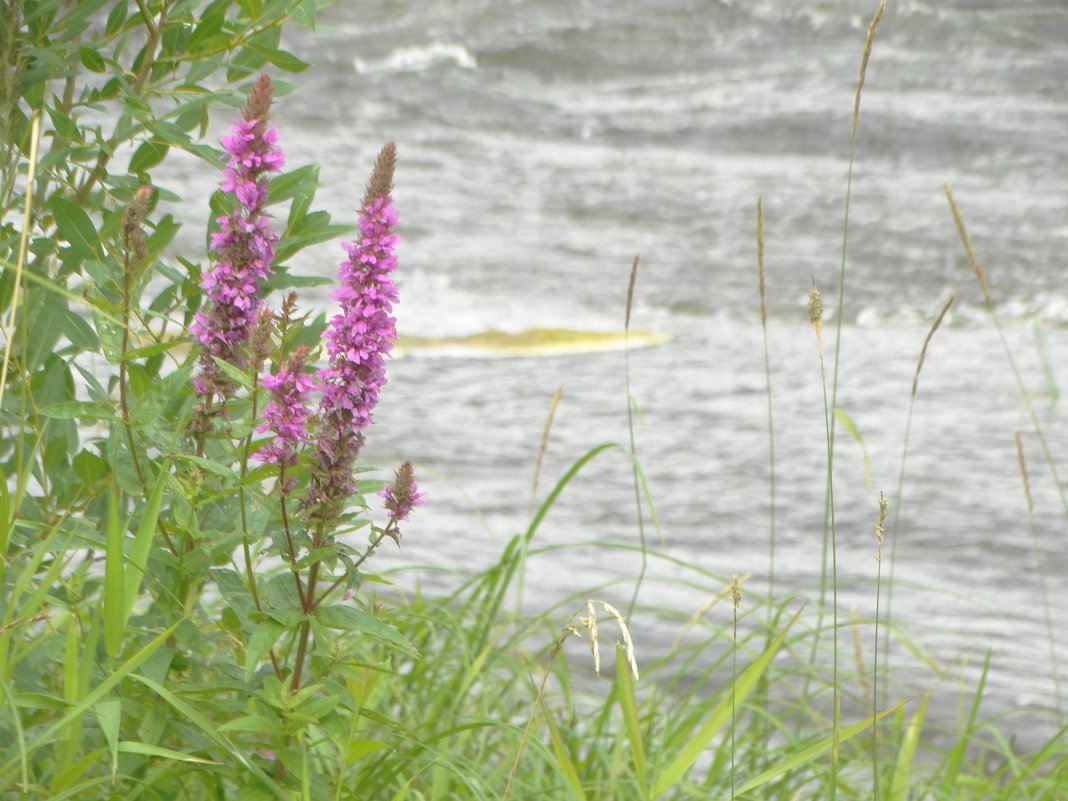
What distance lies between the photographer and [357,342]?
3.64 ft

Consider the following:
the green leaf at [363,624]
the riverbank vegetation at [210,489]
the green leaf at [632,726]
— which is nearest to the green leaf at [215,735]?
the riverbank vegetation at [210,489]

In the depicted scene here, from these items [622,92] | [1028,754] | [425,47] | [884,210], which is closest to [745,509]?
[1028,754]

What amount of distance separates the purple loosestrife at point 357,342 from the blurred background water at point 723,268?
0.26m

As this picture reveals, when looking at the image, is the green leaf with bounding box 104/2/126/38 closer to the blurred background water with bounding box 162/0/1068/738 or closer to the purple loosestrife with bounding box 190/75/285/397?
the blurred background water with bounding box 162/0/1068/738

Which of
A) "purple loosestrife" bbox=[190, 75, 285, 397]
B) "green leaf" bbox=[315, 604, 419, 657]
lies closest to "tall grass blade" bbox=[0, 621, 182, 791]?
"green leaf" bbox=[315, 604, 419, 657]

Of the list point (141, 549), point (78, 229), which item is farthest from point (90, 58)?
point (141, 549)

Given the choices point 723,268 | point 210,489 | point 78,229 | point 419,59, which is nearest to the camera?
point 210,489

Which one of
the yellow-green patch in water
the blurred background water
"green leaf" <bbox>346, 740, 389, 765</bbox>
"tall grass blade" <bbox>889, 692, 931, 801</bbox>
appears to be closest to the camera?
"green leaf" <bbox>346, 740, 389, 765</bbox>

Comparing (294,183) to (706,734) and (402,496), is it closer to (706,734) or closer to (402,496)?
(402,496)

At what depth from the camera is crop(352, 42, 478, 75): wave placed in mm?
6359

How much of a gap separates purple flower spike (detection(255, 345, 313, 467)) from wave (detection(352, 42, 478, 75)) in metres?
5.38

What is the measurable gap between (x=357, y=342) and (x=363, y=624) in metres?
0.24

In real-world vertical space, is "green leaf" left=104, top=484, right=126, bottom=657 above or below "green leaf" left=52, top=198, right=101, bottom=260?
below

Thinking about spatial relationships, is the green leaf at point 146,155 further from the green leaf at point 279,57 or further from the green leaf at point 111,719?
the green leaf at point 111,719
